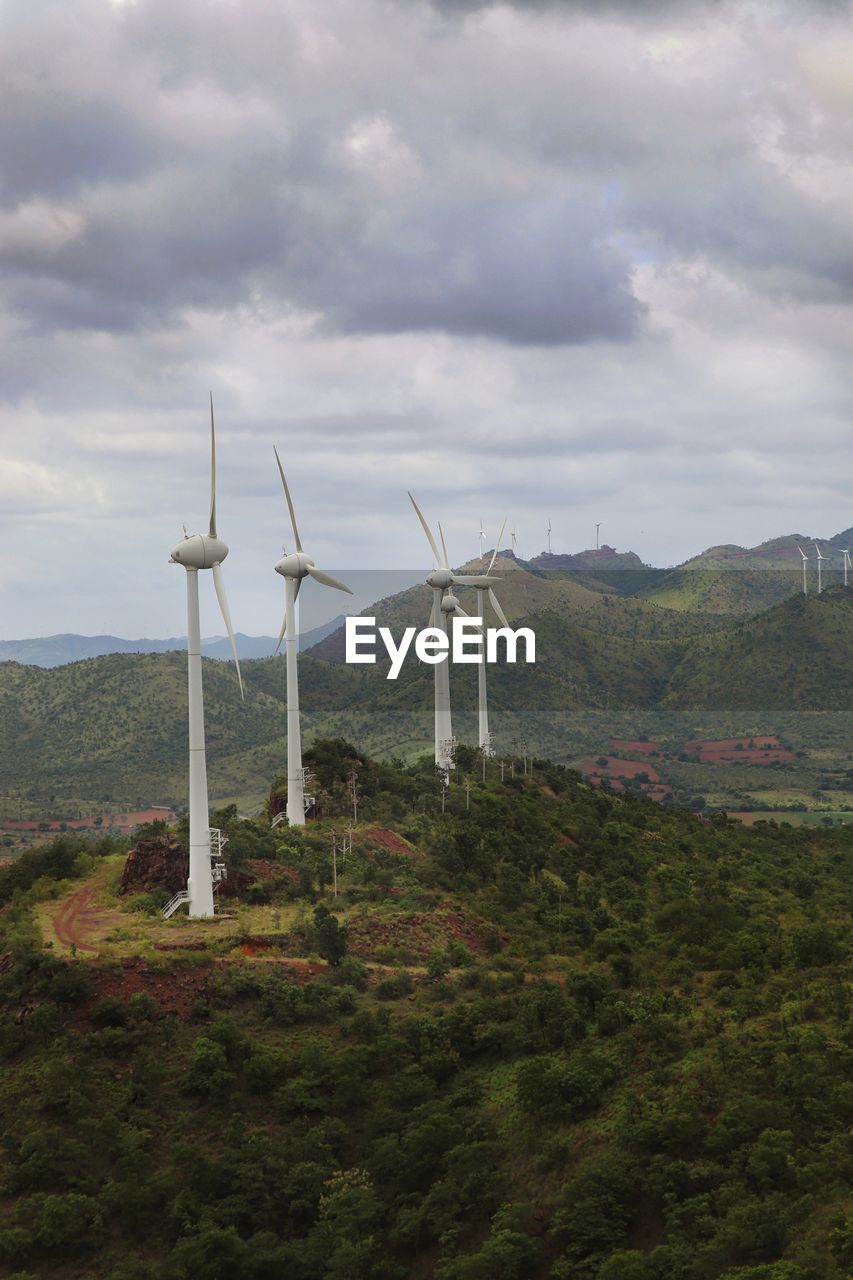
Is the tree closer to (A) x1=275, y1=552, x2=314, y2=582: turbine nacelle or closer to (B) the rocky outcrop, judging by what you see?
(B) the rocky outcrop

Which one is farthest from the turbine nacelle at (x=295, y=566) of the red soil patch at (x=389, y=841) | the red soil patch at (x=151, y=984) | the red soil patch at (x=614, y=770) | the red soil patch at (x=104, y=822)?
the red soil patch at (x=614, y=770)

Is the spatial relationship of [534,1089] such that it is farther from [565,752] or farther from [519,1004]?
[565,752]

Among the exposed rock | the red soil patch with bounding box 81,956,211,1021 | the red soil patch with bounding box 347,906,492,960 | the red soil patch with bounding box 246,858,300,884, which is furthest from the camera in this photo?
the red soil patch with bounding box 246,858,300,884

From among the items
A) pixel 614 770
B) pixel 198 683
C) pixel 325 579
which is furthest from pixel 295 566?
pixel 614 770

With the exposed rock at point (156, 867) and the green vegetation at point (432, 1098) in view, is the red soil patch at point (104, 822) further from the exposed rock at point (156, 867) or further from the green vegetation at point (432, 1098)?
the green vegetation at point (432, 1098)

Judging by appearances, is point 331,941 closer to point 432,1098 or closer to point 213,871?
point 213,871

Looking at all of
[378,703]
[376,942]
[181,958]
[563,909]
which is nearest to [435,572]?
[563,909]

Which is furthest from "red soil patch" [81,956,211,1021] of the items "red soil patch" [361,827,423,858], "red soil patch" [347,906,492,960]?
"red soil patch" [361,827,423,858]
